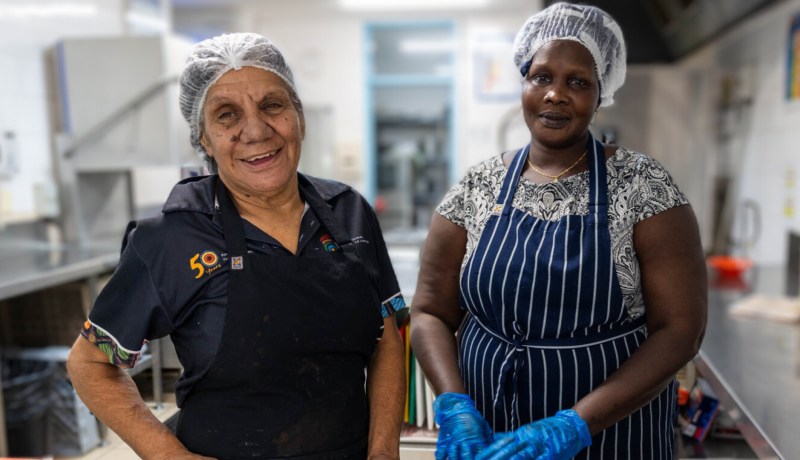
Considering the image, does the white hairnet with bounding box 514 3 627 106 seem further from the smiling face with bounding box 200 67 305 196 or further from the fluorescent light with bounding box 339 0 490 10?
the fluorescent light with bounding box 339 0 490 10

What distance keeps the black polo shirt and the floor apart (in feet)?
0.48

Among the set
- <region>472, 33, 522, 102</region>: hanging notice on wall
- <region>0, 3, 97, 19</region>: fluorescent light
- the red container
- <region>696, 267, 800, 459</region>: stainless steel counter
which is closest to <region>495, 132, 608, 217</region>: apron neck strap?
<region>696, 267, 800, 459</region>: stainless steel counter

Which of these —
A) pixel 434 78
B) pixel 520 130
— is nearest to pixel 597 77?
pixel 520 130

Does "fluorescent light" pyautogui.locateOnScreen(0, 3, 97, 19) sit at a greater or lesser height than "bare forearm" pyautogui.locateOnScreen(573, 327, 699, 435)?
greater

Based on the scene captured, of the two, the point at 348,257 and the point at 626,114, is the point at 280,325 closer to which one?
the point at 348,257

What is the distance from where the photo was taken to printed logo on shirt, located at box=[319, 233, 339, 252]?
108 cm

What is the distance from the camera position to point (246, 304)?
3.21ft

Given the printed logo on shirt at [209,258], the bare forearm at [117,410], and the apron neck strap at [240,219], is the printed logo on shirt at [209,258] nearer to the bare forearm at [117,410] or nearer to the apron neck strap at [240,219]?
the apron neck strap at [240,219]

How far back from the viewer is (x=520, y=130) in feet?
15.4

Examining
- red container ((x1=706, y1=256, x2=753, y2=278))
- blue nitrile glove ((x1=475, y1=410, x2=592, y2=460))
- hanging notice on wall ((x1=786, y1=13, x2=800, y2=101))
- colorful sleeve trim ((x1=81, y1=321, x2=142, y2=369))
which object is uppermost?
hanging notice on wall ((x1=786, y1=13, x2=800, y2=101))

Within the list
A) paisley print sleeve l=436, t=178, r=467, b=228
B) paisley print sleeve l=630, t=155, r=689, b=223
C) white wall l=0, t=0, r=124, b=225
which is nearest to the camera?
paisley print sleeve l=630, t=155, r=689, b=223

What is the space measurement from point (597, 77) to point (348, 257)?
1.98ft

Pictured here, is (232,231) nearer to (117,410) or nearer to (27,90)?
(117,410)

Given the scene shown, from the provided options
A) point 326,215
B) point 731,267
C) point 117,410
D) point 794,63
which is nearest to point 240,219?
point 326,215
